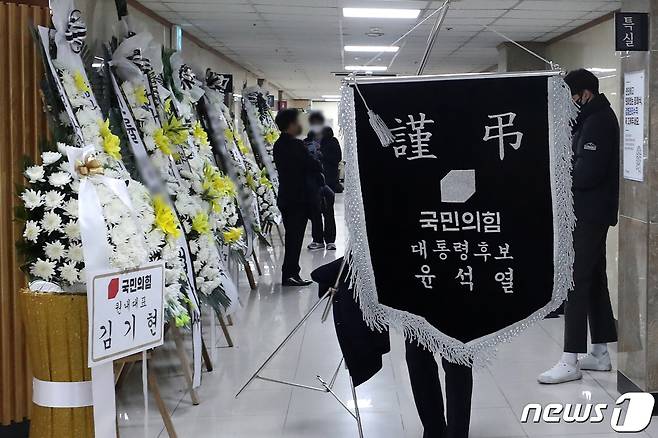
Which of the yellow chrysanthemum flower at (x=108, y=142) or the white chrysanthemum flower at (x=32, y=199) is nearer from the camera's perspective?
the white chrysanthemum flower at (x=32, y=199)

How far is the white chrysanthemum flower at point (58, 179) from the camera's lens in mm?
2975

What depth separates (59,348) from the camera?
2961 millimetres

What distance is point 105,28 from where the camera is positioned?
18.9 ft

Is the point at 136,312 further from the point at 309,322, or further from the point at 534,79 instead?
the point at 309,322

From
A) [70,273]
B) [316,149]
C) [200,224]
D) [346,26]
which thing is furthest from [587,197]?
[316,149]

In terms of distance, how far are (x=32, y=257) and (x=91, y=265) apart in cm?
42

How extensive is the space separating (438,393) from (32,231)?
176 cm

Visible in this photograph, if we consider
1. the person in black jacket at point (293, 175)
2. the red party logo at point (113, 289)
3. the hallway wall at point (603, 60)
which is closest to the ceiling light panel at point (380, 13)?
the person in black jacket at point (293, 175)

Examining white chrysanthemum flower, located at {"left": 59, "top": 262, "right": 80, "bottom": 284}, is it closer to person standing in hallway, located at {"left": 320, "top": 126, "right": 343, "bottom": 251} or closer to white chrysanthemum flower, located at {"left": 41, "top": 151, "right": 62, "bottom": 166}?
white chrysanthemum flower, located at {"left": 41, "top": 151, "right": 62, "bottom": 166}

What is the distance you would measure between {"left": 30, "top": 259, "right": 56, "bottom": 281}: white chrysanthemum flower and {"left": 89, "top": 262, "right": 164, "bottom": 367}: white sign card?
38 centimetres

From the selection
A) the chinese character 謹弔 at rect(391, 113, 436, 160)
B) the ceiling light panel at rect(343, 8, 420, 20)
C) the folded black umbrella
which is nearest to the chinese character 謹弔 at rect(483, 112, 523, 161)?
the chinese character 謹弔 at rect(391, 113, 436, 160)

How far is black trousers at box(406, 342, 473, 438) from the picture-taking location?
3.04 metres

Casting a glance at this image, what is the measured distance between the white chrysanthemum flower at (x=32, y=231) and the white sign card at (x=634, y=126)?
2872mm

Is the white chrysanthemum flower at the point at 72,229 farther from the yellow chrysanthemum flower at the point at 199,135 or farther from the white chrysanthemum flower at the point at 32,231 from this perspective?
the yellow chrysanthemum flower at the point at 199,135
